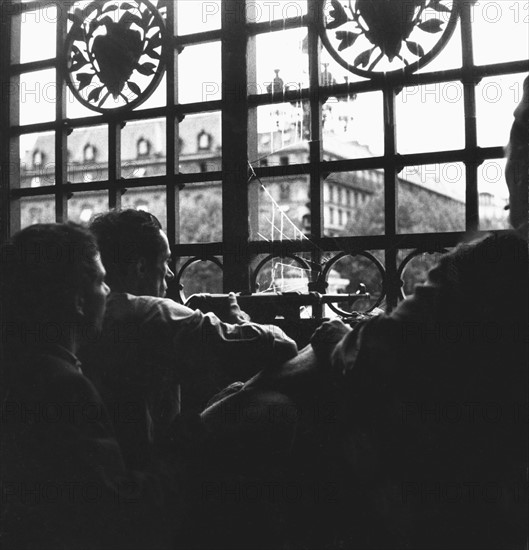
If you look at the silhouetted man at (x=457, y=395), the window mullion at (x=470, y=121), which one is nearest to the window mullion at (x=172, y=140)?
the window mullion at (x=470, y=121)

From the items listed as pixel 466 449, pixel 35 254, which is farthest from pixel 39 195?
pixel 466 449

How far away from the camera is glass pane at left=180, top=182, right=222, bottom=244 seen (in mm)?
2420

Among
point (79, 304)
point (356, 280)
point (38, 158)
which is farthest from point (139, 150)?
point (79, 304)

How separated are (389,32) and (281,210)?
641 mm

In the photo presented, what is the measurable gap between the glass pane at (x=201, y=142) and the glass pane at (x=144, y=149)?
8cm

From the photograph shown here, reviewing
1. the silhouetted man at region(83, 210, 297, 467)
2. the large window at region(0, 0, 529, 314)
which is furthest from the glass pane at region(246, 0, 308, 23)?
the silhouetted man at region(83, 210, 297, 467)

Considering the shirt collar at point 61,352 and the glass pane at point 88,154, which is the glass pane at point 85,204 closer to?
the glass pane at point 88,154

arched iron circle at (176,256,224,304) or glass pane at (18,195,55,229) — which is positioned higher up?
glass pane at (18,195,55,229)

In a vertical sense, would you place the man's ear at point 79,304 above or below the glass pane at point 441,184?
below

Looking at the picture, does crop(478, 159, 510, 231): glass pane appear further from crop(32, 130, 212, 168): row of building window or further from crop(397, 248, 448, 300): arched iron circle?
crop(32, 130, 212, 168): row of building window

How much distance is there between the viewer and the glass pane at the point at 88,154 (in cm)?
257

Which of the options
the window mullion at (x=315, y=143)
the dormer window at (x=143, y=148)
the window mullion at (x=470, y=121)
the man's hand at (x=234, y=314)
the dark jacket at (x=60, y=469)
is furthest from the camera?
the dormer window at (x=143, y=148)

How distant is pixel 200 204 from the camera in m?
2.62

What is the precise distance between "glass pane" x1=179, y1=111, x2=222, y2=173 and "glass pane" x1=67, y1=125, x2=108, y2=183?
31 centimetres
